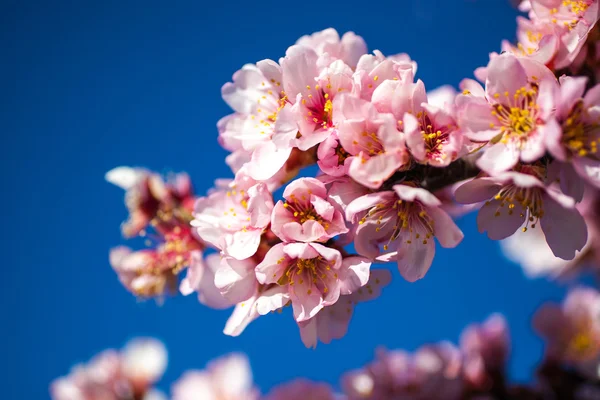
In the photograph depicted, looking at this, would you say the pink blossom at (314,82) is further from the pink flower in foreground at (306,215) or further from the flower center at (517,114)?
the flower center at (517,114)

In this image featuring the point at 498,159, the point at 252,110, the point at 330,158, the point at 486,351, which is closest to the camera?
the point at 498,159

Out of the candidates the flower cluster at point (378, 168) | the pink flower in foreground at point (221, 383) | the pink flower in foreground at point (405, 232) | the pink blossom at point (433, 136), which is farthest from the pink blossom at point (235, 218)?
the pink flower in foreground at point (221, 383)

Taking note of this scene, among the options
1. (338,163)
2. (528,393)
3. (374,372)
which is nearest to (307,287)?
(338,163)

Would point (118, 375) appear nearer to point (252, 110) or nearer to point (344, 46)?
point (252, 110)

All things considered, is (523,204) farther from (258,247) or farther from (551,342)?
(551,342)

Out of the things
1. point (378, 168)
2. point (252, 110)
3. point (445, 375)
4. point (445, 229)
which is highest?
point (252, 110)

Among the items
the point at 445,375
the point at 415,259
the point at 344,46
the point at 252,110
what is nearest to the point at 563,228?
the point at 415,259

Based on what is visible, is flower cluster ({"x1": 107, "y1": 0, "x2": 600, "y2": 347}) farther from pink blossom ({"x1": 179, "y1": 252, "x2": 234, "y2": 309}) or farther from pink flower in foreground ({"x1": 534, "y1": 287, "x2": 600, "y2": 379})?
pink flower in foreground ({"x1": 534, "y1": 287, "x2": 600, "y2": 379})
